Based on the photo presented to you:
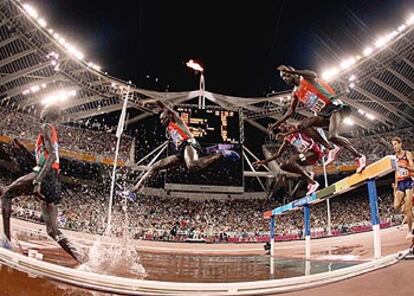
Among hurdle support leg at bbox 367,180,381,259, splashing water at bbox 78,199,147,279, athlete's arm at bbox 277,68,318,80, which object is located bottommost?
splashing water at bbox 78,199,147,279

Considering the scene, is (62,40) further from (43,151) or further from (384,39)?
(43,151)

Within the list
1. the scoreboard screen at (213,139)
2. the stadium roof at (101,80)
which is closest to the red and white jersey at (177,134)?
the stadium roof at (101,80)

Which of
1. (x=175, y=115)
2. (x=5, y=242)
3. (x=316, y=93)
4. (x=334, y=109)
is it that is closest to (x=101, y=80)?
(x=175, y=115)

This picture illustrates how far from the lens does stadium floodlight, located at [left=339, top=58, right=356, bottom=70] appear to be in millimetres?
25375

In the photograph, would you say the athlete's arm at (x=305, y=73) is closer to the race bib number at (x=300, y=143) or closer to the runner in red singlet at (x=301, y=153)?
the runner in red singlet at (x=301, y=153)

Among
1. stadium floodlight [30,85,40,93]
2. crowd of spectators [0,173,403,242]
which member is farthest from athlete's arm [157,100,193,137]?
stadium floodlight [30,85,40,93]

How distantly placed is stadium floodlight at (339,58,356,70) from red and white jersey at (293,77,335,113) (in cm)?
2092

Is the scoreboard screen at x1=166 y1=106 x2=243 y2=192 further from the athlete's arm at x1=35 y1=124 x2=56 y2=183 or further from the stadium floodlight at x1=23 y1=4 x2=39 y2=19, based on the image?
the athlete's arm at x1=35 y1=124 x2=56 y2=183

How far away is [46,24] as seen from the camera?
2358 centimetres

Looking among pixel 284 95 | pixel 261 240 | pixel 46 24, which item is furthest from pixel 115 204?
pixel 284 95

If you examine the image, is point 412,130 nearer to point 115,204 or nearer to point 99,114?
point 115,204

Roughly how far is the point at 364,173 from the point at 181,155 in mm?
3612

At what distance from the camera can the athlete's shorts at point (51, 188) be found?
505 cm

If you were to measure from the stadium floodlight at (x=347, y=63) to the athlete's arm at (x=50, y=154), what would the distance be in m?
24.6
